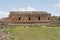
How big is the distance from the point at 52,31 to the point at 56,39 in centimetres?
464

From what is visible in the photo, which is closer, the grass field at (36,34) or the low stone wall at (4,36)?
the low stone wall at (4,36)

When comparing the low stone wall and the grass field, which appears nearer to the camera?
the low stone wall

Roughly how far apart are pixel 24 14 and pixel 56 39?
1834cm

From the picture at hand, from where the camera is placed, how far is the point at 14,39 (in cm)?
2553

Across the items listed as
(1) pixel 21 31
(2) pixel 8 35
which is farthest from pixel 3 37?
(1) pixel 21 31

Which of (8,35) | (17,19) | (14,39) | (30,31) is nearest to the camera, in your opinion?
(14,39)

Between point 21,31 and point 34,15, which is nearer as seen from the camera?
point 21,31

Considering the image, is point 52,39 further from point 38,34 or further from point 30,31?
point 30,31

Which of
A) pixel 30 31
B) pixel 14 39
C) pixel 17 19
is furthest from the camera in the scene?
pixel 17 19

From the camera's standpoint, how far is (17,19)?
1689 inches

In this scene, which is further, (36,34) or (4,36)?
(36,34)

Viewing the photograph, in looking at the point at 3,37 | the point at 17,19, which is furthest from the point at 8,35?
the point at 17,19

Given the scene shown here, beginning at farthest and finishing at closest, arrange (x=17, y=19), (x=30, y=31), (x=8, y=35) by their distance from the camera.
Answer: (x=17, y=19) → (x=30, y=31) → (x=8, y=35)

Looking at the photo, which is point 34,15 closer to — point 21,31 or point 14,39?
point 21,31
